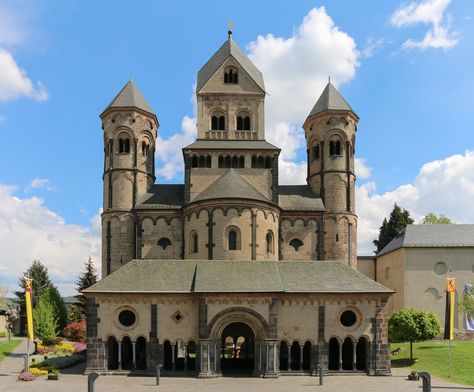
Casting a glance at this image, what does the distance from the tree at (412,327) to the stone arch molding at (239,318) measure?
15907 millimetres

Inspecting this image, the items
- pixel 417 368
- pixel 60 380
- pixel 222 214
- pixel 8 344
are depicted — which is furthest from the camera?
pixel 8 344

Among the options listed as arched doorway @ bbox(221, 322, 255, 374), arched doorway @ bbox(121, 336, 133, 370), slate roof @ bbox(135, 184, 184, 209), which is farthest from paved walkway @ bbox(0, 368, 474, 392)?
slate roof @ bbox(135, 184, 184, 209)

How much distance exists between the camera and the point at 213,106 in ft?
210

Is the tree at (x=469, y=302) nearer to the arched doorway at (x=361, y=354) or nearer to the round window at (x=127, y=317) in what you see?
the arched doorway at (x=361, y=354)

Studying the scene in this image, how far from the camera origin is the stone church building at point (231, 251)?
137 feet

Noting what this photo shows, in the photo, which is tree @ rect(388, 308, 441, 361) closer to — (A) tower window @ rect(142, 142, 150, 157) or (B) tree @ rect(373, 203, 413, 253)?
(A) tower window @ rect(142, 142, 150, 157)

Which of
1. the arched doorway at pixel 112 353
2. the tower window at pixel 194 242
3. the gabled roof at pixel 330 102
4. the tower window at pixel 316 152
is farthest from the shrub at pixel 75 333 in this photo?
the gabled roof at pixel 330 102

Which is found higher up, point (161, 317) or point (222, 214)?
point (222, 214)

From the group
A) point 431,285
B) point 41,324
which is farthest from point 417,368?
point 41,324

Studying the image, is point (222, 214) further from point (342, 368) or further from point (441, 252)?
point (441, 252)

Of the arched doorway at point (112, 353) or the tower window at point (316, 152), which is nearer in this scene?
the arched doorway at point (112, 353)

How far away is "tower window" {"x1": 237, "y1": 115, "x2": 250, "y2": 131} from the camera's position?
64069 millimetres

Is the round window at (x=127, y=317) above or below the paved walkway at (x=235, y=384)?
above

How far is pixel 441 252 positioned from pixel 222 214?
1069 inches
